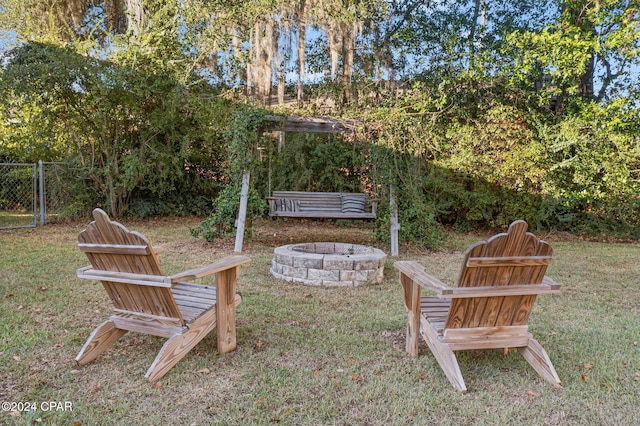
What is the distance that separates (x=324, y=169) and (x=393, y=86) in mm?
2907


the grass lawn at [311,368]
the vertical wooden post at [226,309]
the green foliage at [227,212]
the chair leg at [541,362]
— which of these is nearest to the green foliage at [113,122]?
the green foliage at [227,212]

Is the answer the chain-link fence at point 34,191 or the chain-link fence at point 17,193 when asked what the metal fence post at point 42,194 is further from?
Result: the chain-link fence at point 17,193

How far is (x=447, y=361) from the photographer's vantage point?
7.99ft

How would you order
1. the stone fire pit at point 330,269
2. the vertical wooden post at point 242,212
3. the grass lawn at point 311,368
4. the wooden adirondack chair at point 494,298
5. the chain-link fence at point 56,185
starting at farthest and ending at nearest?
the chain-link fence at point 56,185 < the vertical wooden post at point 242,212 < the stone fire pit at point 330,269 < the wooden adirondack chair at point 494,298 < the grass lawn at point 311,368

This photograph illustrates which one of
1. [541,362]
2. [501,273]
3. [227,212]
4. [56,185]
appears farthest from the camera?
[56,185]

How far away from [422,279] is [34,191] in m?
8.80

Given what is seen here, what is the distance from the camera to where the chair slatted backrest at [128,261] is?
2332mm

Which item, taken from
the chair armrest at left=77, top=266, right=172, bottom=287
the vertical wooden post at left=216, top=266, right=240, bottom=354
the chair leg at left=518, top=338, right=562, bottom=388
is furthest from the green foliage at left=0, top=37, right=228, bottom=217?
the chair leg at left=518, top=338, right=562, bottom=388

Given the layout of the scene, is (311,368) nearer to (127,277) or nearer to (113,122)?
(127,277)

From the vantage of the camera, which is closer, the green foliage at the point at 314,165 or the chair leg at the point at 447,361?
the chair leg at the point at 447,361

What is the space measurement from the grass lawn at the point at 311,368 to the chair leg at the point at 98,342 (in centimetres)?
6

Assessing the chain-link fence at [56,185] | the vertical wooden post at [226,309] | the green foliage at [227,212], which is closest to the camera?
the vertical wooden post at [226,309]

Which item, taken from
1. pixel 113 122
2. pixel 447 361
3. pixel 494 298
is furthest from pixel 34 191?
pixel 494 298

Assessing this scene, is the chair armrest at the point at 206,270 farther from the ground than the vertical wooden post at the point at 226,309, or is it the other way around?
the chair armrest at the point at 206,270
